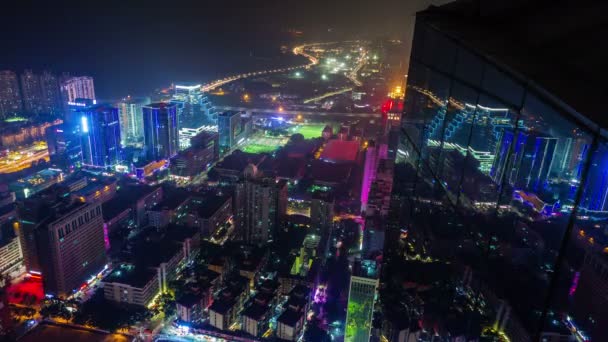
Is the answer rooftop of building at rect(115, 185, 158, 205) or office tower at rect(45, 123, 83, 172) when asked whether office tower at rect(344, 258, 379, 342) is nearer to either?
rooftop of building at rect(115, 185, 158, 205)

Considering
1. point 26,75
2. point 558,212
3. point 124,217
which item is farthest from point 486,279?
point 26,75

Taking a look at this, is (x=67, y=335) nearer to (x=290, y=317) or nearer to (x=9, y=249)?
(x=9, y=249)

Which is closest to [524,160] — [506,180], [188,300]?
[506,180]

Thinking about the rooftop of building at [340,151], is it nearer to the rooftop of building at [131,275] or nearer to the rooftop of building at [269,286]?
the rooftop of building at [269,286]

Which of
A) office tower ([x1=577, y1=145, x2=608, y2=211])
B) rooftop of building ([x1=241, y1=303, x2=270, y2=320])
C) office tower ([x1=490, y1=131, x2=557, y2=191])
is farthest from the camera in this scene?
rooftop of building ([x1=241, y1=303, x2=270, y2=320])

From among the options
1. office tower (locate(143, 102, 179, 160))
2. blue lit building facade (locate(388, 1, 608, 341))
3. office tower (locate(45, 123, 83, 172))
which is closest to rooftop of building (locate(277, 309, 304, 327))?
blue lit building facade (locate(388, 1, 608, 341))
